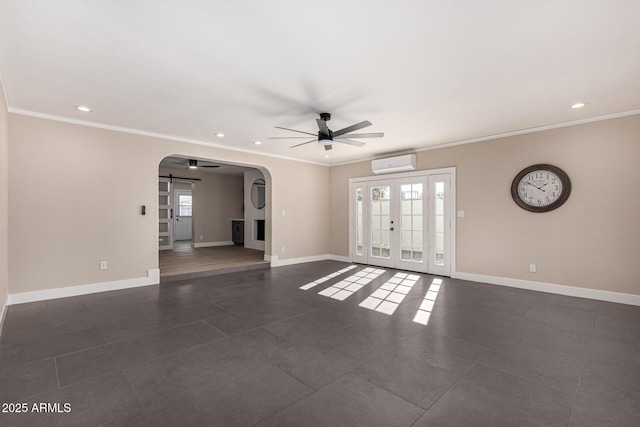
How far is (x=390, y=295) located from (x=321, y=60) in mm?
3355

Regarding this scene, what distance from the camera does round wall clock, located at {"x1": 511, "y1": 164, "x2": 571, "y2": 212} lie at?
4.52 meters

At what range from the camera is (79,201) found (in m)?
4.46

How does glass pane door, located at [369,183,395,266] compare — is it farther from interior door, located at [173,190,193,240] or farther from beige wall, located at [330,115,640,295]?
interior door, located at [173,190,193,240]

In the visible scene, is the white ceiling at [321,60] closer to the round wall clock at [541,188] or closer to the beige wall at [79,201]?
the beige wall at [79,201]

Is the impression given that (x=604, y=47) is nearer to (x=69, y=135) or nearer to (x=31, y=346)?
(x=31, y=346)

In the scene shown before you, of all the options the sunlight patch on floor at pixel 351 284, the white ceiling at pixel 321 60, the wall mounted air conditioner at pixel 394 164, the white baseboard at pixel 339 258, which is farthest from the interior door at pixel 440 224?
the white baseboard at pixel 339 258

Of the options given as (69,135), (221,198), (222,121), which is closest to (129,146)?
(69,135)

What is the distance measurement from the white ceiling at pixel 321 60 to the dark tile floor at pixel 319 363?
2.62m

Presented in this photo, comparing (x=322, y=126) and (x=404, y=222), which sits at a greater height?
(x=322, y=126)

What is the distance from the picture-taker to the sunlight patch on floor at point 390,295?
3.91 m

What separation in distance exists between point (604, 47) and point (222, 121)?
433cm

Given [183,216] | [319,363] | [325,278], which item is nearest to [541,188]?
[325,278]

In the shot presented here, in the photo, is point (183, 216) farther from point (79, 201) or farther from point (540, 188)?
point (540, 188)

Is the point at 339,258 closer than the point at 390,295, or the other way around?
the point at 390,295
